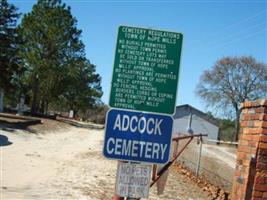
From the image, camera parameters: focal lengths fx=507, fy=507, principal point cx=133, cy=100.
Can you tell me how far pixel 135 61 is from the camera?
13.2ft

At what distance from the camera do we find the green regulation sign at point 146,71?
402 centimetres

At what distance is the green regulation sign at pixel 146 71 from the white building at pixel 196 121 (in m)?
73.1

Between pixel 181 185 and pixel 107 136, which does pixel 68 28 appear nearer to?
pixel 181 185

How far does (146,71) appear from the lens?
4.02m

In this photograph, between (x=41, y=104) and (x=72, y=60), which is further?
(x=41, y=104)

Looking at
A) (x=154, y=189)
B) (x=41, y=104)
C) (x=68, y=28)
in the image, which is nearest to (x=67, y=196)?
(x=154, y=189)

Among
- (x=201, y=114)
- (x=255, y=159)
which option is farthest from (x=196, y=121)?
(x=255, y=159)

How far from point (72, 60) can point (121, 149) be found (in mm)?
52988

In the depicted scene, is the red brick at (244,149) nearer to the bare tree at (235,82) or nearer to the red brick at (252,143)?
the red brick at (252,143)

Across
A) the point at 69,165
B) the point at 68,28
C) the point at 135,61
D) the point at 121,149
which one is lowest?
the point at 69,165

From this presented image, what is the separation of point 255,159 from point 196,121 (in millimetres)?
74674

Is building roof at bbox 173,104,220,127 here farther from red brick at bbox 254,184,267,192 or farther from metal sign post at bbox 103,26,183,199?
metal sign post at bbox 103,26,183,199

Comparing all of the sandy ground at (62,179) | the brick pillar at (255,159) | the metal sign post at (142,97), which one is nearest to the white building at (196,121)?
the sandy ground at (62,179)

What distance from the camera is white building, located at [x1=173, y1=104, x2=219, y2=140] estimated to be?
77.8 metres
